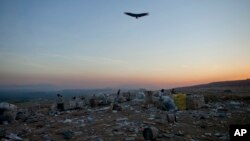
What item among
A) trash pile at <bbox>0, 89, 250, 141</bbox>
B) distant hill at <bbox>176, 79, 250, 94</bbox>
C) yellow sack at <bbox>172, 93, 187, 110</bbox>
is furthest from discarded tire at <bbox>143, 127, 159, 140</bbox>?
distant hill at <bbox>176, 79, 250, 94</bbox>

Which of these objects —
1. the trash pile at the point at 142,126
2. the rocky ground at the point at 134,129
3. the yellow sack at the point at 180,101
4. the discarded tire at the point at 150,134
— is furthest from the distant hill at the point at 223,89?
the discarded tire at the point at 150,134

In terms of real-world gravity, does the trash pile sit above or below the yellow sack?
below

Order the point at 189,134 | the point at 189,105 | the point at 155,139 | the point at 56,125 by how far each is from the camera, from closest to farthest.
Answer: the point at 155,139
the point at 189,134
the point at 56,125
the point at 189,105

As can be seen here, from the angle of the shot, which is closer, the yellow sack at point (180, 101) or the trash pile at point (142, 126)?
the trash pile at point (142, 126)

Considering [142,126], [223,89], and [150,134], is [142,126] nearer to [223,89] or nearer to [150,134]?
[150,134]

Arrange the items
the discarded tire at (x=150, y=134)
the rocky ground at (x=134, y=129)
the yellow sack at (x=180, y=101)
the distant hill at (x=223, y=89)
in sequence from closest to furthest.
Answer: the discarded tire at (x=150, y=134) < the rocky ground at (x=134, y=129) < the yellow sack at (x=180, y=101) < the distant hill at (x=223, y=89)

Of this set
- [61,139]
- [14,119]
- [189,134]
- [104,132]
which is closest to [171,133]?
[189,134]

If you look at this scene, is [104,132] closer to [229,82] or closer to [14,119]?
[14,119]

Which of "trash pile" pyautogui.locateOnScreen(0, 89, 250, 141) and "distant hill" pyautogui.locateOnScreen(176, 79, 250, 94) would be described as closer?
"trash pile" pyautogui.locateOnScreen(0, 89, 250, 141)

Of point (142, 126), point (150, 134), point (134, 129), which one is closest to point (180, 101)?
point (142, 126)

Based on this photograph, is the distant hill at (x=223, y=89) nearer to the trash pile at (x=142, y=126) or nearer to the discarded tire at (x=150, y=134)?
the trash pile at (x=142, y=126)

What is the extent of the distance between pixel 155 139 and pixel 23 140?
11.2ft

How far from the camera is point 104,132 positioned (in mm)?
7645

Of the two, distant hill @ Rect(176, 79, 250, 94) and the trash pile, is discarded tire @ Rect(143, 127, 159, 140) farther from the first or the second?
distant hill @ Rect(176, 79, 250, 94)
